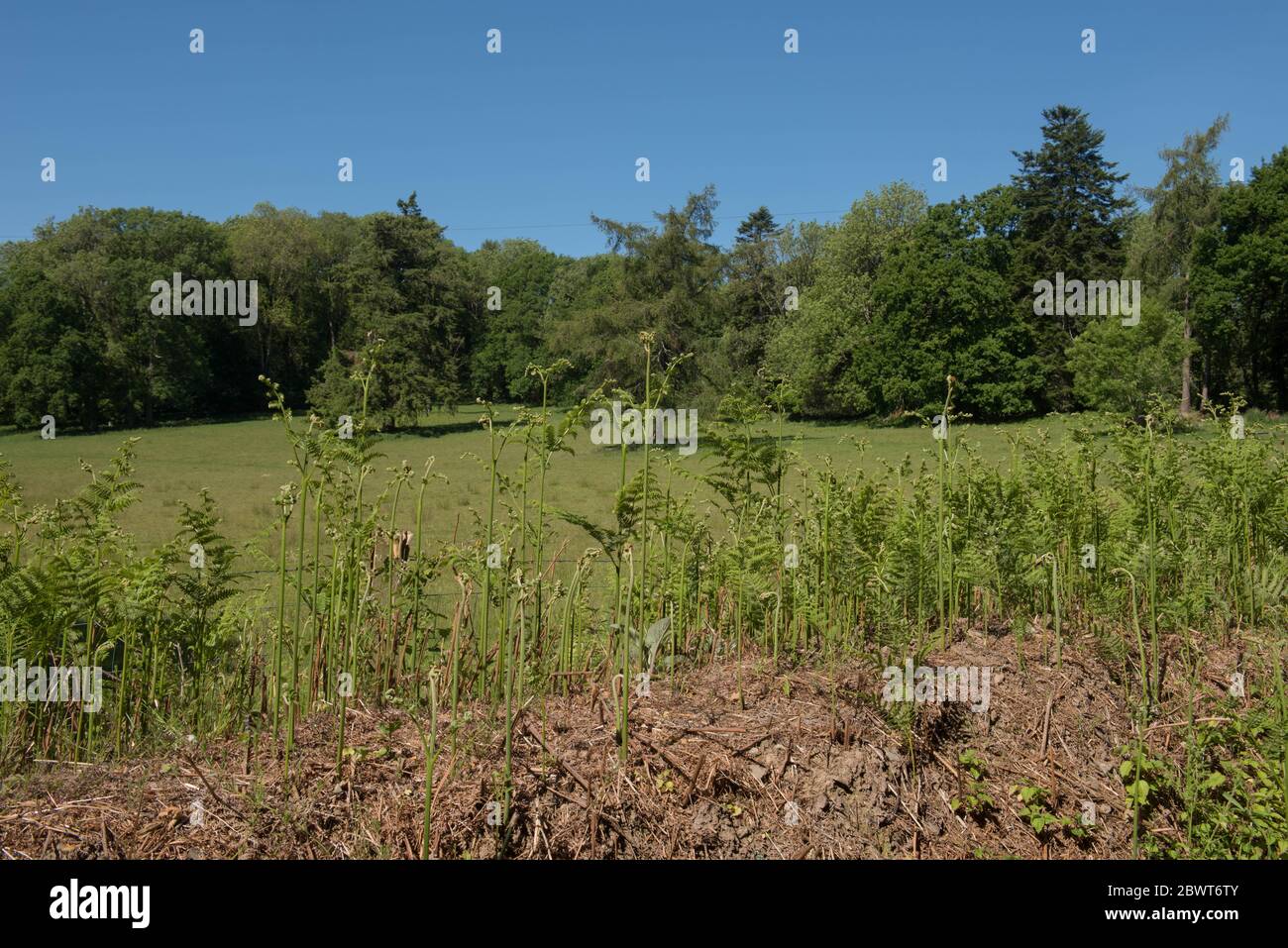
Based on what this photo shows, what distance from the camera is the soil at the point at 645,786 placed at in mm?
3535

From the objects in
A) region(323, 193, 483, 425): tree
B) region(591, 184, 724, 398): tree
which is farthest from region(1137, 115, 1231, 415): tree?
region(323, 193, 483, 425): tree

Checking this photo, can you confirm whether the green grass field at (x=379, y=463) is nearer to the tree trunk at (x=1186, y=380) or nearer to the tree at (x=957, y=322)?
the tree at (x=957, y=322)

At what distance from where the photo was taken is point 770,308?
63.2 meters

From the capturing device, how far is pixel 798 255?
225 feet

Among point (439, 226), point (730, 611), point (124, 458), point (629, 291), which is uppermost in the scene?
point (439, 226)

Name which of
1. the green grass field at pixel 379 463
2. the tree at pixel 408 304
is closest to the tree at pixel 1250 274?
the green grass field at pixel 379 463

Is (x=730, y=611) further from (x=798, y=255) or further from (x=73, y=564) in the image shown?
(x=798, y=255)

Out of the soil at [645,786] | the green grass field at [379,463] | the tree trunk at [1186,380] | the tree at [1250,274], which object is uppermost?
the tree at [1250,274]

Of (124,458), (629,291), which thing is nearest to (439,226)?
(629,291)

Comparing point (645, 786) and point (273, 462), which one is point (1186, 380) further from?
point (645, 786)

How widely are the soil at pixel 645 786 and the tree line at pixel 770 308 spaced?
1332 inches

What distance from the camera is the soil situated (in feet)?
11.6

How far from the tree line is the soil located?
1332 inches
